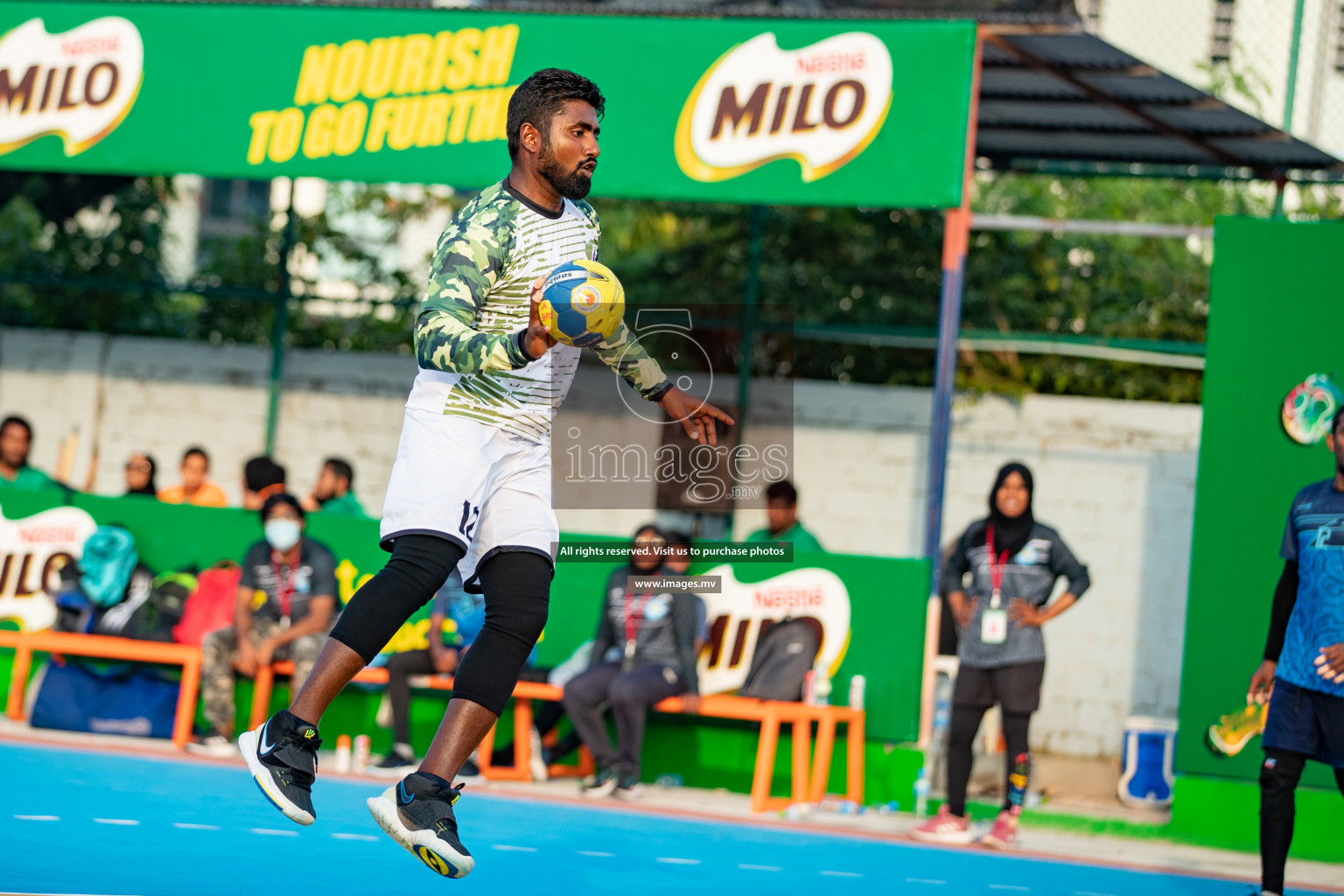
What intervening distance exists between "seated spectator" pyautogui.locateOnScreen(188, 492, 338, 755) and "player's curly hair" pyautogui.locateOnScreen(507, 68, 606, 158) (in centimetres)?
497

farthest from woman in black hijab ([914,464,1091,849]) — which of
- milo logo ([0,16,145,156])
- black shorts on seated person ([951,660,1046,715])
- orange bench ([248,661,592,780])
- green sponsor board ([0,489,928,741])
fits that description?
milo logo ([0,16,145,156])

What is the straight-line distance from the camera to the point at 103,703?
338 inches

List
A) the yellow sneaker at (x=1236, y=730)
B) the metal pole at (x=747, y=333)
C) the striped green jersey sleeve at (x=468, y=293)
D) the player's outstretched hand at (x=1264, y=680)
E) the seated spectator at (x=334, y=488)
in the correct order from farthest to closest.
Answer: the metal pole at (x=747, y=333)
the seated spectator at (x=334, y=488)
the yellow sneaker at (x=1236, y=730)
the player's outstretched hand at (x=1264, y=680)
the striped green jersey sleeve at (x=468, y=293)

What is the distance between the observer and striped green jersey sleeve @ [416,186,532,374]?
11.7 ft

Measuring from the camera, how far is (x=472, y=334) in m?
3.62

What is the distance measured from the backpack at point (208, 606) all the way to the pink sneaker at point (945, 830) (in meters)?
4.08

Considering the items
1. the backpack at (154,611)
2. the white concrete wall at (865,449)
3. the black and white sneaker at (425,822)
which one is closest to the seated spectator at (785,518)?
the white concrete wall at (865,449)

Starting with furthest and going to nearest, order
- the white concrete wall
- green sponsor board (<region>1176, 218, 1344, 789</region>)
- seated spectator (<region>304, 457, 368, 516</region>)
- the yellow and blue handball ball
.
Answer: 1. the white concrete wall
2. seated spectator (<region>304, 457, 368, 516</region>)
3. green sponsor board (<region>1176, 218, 1344, 789</region>)
4. the yellow and blue handball ball

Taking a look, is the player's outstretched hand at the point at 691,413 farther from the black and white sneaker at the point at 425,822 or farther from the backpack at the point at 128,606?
the backpack at the point at 128,606

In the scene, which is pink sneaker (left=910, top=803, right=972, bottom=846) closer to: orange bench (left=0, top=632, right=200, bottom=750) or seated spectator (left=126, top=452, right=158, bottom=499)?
orange bench (left=0, top=632, right=200, bottom=750)

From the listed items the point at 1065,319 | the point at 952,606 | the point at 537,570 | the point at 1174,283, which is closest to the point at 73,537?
the point at 952,606

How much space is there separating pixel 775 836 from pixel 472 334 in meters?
4.28

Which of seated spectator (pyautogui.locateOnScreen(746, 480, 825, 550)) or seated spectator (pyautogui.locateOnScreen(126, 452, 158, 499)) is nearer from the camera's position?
seated spectator (pyautogui.locateOnScreen(746, 480, 825, 550))

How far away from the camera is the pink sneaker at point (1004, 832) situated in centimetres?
734
